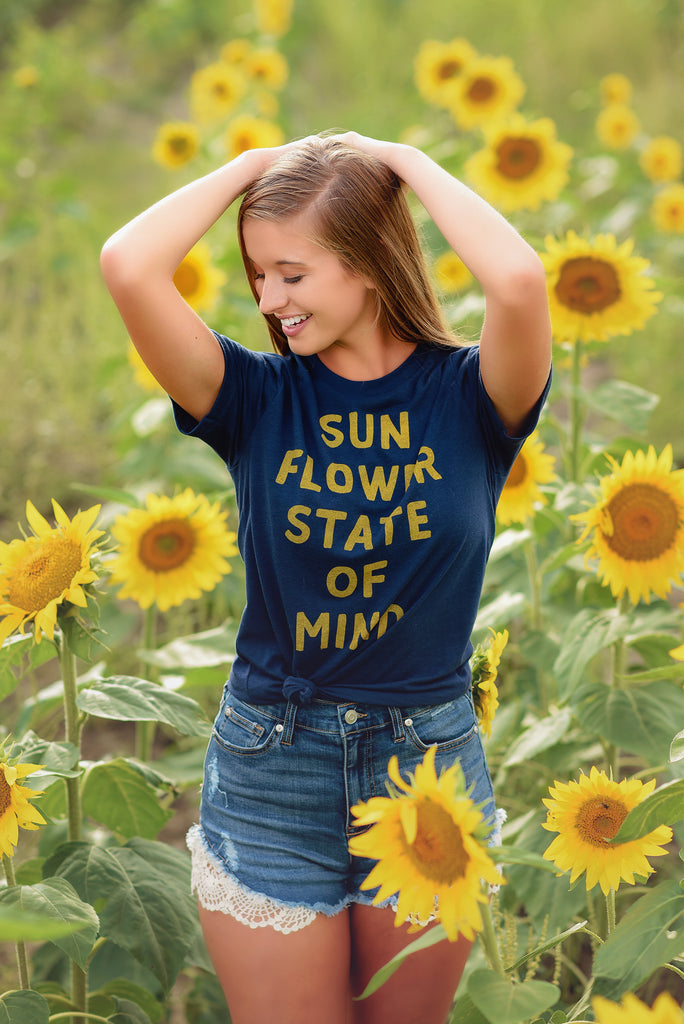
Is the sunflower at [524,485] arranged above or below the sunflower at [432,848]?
above

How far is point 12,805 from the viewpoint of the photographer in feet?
4.32

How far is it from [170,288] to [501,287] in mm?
454

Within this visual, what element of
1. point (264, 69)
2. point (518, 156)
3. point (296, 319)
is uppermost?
point (264, 69)

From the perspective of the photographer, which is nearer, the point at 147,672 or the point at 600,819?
the point at 600,819

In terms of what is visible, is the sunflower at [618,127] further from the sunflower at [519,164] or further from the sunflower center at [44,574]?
the sunflower center at [44,574]

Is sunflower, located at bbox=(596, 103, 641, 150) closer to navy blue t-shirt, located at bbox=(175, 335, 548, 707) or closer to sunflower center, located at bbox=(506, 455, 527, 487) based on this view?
sunflower center, located at bbox=(506, 455, 527, 487)

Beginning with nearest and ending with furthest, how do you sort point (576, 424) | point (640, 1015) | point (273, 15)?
point (640, 1015), point (576, 424), point (273, 15)

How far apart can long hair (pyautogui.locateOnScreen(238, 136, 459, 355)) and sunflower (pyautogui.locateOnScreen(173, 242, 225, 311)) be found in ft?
4.95

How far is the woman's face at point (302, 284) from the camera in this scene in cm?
140

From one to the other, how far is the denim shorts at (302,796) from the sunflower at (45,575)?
305 millimetres

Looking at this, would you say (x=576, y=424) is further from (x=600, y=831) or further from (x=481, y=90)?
(x=481, y=90)

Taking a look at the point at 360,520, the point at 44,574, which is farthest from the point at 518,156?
the point at 44,574

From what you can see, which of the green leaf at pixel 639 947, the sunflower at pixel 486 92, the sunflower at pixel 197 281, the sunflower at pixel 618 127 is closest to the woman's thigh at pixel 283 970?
the green leaf at pixel 639 947

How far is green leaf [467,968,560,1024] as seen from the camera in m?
1.02
